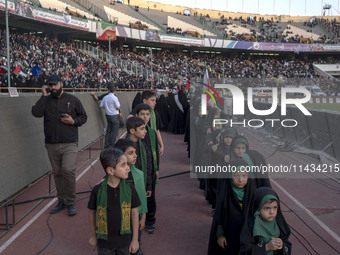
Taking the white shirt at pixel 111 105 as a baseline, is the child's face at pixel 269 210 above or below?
below

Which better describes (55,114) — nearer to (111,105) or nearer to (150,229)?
(150,229)

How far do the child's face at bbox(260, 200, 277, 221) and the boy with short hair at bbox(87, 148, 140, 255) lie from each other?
1114mm

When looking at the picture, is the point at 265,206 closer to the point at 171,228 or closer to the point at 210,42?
the point at 171,228

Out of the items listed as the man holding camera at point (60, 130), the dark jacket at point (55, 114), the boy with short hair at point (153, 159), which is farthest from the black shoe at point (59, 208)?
the boy with short hair at point (153, 159)

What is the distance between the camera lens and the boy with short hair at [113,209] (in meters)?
3.39

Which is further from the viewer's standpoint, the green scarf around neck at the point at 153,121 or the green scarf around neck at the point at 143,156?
the green scarf around neck at the point at 153,121

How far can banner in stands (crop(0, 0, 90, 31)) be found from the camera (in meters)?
32.2

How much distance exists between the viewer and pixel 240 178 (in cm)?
385

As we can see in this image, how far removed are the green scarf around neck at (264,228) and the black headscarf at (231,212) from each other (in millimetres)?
468

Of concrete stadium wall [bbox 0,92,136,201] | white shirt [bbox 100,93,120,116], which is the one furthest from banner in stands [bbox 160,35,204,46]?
concrete stadium wall [bbox 0,92,136,201]

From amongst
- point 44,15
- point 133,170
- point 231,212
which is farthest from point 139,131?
point 44,15

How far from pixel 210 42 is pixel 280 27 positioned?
25.5 meters

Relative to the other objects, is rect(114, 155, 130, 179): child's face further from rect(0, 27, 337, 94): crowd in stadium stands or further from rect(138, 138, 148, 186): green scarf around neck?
rect(0, 27, 337, 94): crowd in stadium stands

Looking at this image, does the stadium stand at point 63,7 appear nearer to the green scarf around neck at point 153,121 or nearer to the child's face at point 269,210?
the green scarf around neck at point 153,121
